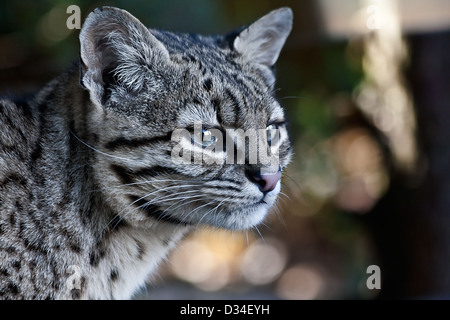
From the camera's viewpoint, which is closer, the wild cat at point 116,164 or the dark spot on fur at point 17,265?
the dark spot on fur at point 17,265

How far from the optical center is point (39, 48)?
731 centimetres

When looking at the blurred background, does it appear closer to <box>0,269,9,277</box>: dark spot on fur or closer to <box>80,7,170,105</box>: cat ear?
<box>80,7,170,105</box>: cat ear

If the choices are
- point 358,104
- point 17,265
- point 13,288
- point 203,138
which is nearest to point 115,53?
point 203,138

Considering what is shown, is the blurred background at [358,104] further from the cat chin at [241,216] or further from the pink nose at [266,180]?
→ the pink nose at [266,180]

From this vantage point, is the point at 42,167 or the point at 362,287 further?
the point at 362,287

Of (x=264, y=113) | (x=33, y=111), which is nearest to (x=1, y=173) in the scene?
(x=33, y=111)

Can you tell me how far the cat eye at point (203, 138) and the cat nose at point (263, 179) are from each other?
0.28m

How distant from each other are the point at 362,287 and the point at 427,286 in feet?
3.88

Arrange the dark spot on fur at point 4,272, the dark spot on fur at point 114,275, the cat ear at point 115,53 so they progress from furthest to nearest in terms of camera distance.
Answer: the dark spot on fur at point 114,275
the cat ear at point 115,53
the dark spot on fur at point 4,272

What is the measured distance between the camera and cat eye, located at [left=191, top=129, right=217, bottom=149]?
3.24 meters

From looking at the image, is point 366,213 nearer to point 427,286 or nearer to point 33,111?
point 427,286

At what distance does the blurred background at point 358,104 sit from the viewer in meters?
7.18

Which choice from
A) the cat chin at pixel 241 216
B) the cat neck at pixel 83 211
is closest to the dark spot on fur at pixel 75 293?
the cat neck at pixel 83 211

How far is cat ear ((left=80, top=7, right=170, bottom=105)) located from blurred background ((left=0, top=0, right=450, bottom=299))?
3.45 m
